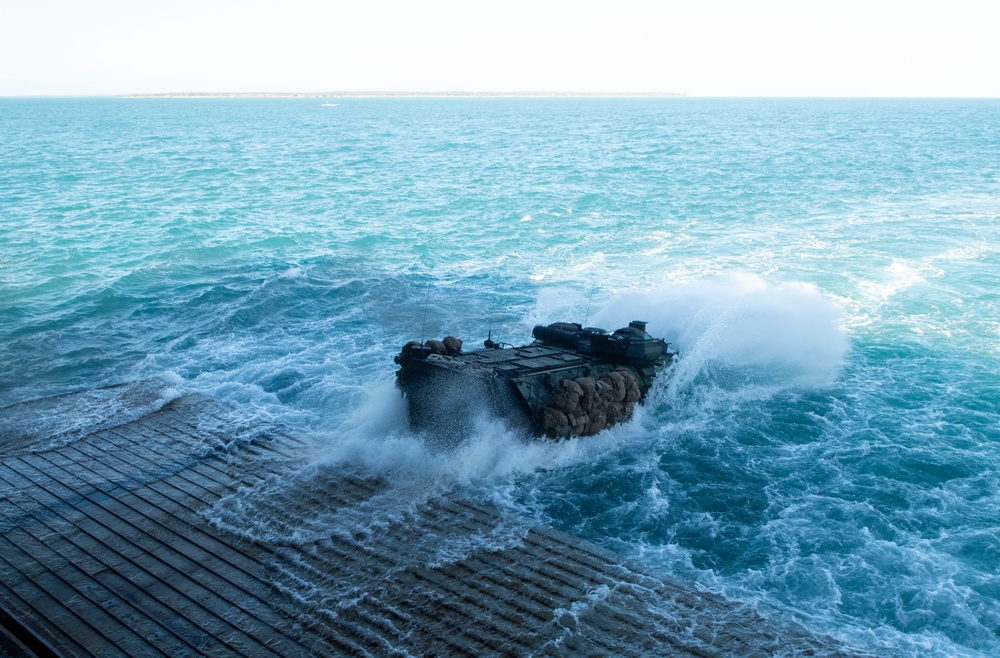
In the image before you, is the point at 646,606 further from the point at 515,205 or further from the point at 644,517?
the point at 515,205

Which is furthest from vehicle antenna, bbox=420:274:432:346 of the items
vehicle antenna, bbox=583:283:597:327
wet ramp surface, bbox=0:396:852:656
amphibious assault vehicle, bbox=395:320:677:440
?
wet ramp surface, bbox=0:396:852:656

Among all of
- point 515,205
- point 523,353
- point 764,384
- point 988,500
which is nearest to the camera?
point 988,500

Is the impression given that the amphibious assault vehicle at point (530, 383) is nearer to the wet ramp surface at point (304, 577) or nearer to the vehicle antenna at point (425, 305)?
the wet ramp surface at point (304, 577)

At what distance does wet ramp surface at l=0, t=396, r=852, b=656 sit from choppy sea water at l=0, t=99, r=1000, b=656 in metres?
0.86

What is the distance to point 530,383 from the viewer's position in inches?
680

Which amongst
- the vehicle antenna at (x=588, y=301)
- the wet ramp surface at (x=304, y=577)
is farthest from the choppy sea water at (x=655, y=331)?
the wet ramp surface at (x=304, y=577)

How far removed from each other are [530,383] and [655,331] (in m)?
9.15

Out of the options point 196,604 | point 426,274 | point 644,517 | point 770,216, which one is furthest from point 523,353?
point 770,216

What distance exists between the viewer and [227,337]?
26.8 m

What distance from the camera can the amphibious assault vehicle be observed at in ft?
56.1

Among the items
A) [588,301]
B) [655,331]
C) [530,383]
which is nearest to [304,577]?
[530,383]

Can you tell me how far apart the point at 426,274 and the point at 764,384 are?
51.9 ft

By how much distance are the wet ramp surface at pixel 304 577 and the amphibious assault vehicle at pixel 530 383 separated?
215 centimetres

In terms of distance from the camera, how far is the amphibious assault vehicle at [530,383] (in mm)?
17094
